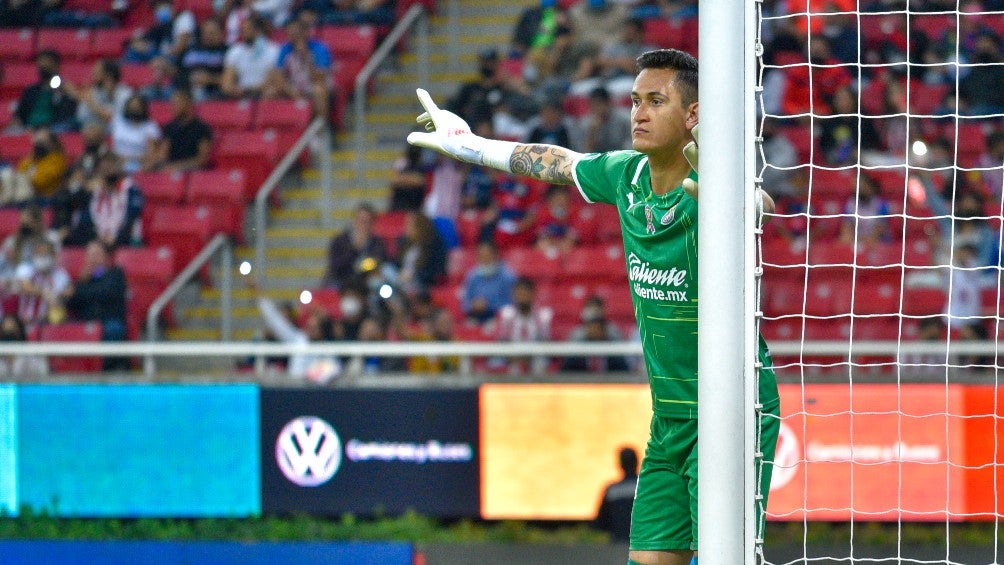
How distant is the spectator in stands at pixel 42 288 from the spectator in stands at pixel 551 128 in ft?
11.6

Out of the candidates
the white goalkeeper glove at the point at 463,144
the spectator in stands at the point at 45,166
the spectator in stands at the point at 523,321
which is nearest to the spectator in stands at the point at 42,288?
the spectator in stands at the point at 45,166

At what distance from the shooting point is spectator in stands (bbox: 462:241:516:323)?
950cm

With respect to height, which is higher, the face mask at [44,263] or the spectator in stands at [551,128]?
the spectator in stands at [551,128]

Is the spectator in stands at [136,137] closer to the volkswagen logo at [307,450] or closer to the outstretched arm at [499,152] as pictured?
the volkswagen logo at [307,450]

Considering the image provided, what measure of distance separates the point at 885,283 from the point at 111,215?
573cm

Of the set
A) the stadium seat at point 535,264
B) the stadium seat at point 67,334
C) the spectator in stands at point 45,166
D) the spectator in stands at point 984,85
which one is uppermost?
the spectator in stands at point 984,85

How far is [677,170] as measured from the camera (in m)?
3.84

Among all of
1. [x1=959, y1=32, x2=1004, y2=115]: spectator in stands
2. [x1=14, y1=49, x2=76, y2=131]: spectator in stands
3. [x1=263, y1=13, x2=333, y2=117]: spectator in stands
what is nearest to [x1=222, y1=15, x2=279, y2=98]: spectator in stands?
[x1=263, y1=13, x2=333, y2=117]: spectator in stands

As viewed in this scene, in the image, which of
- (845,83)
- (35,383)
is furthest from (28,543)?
(845,83)

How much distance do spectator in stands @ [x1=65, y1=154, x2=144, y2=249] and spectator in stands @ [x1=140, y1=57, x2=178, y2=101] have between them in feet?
4.66

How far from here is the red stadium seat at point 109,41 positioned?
42.7 feet

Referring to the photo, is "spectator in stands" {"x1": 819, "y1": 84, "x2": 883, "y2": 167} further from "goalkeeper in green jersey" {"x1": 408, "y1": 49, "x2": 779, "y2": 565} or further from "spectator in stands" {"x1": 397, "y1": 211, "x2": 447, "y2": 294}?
"goalkeeper in green jersey" {"x1": 408, "y1": 49, "x2": 779, "y2": 565}

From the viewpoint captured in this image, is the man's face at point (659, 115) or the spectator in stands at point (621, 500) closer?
the man's face at point (659, 115)

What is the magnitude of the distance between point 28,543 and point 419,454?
223 centimetres
